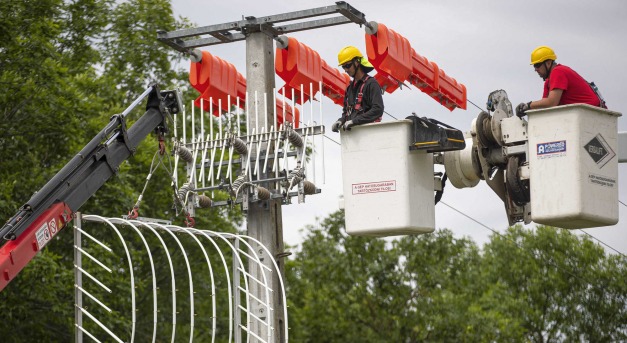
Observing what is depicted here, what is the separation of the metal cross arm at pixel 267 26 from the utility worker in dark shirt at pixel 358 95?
896mm

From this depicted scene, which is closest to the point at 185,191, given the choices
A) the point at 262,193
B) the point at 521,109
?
the point at 262,193

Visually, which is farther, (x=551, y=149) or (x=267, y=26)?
(x=267, y=26)

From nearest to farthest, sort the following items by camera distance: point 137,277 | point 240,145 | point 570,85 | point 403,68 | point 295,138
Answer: point 570,85, point 295,138, point 240,145, point 403,68, point 137,277

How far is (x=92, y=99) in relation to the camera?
1028 inches

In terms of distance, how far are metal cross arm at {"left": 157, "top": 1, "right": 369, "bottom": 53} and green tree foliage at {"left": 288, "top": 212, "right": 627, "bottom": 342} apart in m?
23.2

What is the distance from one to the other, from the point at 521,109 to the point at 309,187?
2.27 meters

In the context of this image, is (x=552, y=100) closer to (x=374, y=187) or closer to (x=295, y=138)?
(x=374, y=187)

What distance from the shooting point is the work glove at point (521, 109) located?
12.9 m

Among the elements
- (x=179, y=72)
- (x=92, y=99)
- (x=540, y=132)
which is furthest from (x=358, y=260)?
(x=540, y=132)

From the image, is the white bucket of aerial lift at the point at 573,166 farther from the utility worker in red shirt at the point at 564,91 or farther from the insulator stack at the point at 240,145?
the insulator stack at the point at 240,145

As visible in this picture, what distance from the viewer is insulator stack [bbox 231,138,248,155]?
557 inches

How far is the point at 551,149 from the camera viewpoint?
496 inches

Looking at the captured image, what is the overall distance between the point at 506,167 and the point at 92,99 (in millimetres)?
14157

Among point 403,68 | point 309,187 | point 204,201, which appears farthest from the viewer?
point 403,68
